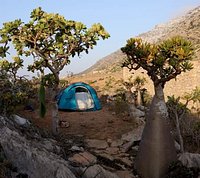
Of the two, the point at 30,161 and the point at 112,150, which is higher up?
the point at 30,161

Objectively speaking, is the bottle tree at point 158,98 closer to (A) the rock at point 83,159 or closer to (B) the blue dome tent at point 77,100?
(A) the rock at point 83,159

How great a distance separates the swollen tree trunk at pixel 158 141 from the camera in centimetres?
719

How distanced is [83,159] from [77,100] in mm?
6805

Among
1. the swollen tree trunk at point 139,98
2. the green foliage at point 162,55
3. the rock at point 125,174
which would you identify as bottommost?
the rock at point 125,174

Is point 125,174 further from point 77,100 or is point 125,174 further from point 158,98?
point 77,100

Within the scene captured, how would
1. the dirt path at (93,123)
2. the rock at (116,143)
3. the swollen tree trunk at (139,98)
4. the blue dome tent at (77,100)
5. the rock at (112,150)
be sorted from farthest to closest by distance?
the swollen tree trunk at (139,98) < the blue dome tent at (77,100) < the dirt path at (93,123) < the rock at (116,143) < the rock at (112,150)

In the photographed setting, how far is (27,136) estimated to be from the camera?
7820mm

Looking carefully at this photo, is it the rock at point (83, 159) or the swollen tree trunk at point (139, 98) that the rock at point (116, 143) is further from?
the swollen tree trunk at point (139, 98)

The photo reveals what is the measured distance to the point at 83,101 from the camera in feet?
47.8

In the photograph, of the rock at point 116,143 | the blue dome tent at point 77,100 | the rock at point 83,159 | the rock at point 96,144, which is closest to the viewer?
the rock at point 83,159

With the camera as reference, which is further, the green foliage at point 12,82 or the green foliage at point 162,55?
the green foliage at point 12,82

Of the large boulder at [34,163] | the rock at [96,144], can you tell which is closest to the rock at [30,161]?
the large boulder at [34,163]

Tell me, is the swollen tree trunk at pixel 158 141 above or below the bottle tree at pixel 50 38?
below

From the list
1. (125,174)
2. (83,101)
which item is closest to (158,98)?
(125,174)
